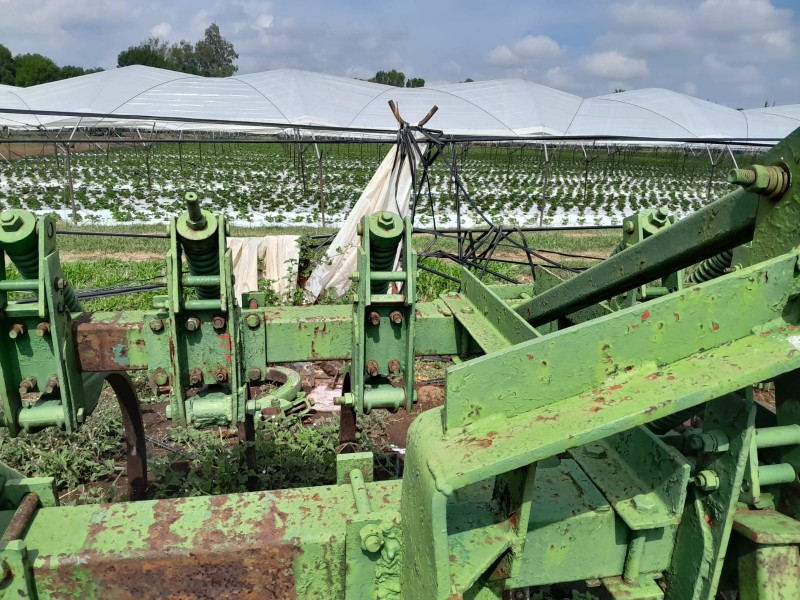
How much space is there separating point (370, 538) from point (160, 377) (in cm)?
87

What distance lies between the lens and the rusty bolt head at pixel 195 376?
69.9 inches

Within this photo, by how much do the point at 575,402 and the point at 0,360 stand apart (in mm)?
1528

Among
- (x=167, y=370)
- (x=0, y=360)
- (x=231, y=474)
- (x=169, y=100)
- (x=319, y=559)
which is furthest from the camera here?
(x=169, y=100)

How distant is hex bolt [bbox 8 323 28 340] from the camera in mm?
1673

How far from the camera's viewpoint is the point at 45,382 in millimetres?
1755

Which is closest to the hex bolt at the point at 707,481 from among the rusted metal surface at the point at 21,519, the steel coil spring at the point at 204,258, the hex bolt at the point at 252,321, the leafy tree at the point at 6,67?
the hex bolt at the point at 252,321

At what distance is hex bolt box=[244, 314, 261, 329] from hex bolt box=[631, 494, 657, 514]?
1.18m

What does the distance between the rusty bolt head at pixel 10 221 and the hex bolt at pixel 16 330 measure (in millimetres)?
268

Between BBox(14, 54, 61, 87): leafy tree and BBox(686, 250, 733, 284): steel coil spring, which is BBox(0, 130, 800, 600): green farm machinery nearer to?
BBox(686, 250, 733, 284): steel coil spring

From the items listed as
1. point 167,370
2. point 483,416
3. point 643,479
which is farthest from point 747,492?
point 167,370

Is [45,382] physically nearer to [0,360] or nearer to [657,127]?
[0,360]

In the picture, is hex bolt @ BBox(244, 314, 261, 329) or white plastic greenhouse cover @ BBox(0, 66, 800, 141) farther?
white plastic greenhouse cover @ BBox(0, 66, 800, 141)

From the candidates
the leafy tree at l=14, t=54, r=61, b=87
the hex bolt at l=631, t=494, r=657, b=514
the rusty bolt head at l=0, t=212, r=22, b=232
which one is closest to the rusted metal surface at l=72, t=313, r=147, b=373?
the rusty bolt head at l=0, t=212, r=22, b=232

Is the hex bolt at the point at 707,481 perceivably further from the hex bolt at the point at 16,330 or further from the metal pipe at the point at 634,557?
the hex bolt at the point at 16,330
